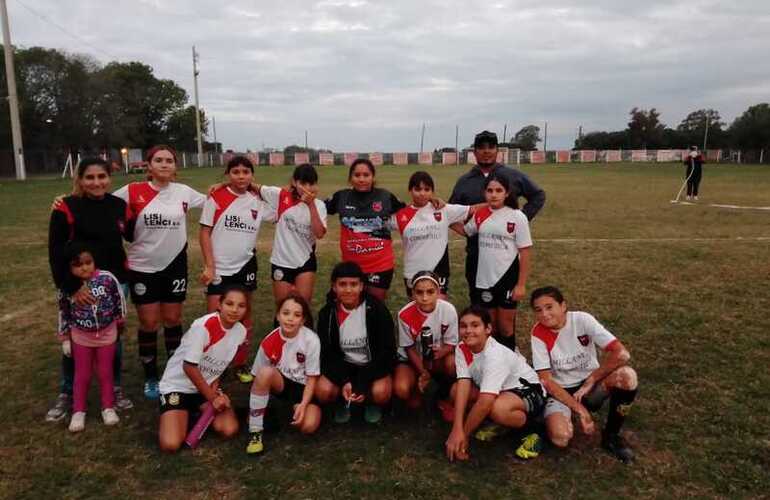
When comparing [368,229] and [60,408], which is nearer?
[60,408]

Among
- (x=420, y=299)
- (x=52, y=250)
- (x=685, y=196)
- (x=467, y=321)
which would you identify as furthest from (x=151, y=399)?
(x=685, y=196)

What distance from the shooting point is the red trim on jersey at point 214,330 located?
378 centimetres

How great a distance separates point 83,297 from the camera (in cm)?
372

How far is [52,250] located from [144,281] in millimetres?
695

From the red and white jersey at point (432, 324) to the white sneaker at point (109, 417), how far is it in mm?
2086

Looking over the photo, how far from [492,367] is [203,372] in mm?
1955

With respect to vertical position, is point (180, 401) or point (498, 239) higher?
point (498, 239)

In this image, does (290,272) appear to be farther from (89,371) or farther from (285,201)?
(89,371)

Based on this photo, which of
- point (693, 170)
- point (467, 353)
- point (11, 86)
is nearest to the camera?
point (467, 353)

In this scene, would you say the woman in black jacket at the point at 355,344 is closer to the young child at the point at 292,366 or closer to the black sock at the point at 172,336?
the young child at the point at 292,366

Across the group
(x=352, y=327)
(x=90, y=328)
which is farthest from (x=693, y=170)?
(x=90, y=328)

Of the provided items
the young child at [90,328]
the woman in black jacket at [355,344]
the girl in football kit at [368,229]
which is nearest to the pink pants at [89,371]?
the young child at [90,328]

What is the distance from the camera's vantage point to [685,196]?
1934cm

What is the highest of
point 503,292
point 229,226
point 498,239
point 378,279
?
point 229,226
